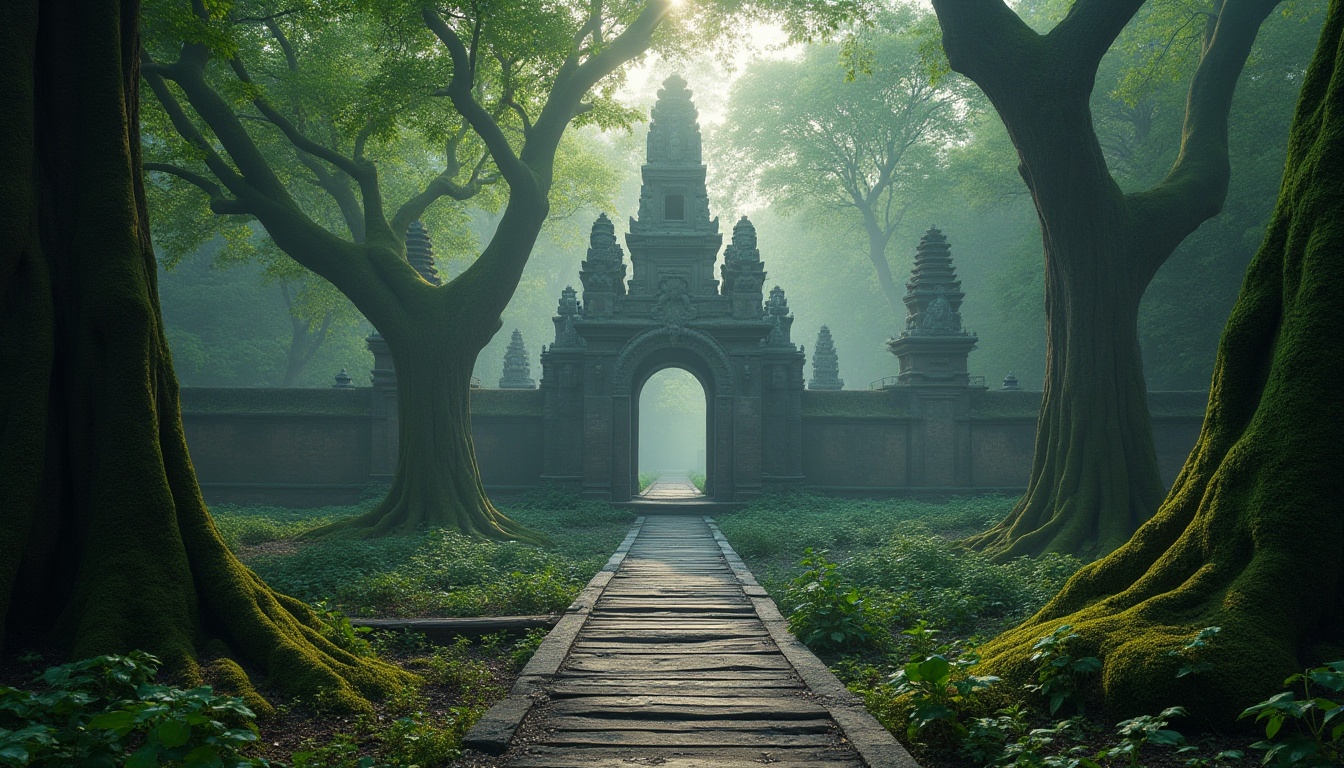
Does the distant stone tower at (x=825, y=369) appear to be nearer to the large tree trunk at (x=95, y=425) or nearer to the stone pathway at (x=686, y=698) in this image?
the stone pathway at (x=686, y=698)

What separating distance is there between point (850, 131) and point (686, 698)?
36.7 m

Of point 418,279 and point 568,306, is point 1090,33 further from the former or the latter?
point 568,306

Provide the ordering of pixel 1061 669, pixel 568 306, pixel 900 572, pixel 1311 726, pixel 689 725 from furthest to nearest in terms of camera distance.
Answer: pixel 568 306 < pixel 900 572 < pixel 689 725 < pixel 1061 669 < pixel 1311 726

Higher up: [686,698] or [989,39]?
[989,39]

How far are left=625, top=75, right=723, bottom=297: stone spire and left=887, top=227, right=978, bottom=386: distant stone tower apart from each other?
5963 mm

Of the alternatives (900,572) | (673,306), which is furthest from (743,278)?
(900,572)

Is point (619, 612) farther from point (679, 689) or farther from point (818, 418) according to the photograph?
point (818, 418)

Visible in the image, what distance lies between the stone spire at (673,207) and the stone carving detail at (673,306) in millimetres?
1574

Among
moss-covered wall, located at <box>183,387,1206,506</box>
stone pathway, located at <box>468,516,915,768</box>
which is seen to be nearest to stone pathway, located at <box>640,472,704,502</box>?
moss-covered wall, located at <box>183,387,1206,506</box>

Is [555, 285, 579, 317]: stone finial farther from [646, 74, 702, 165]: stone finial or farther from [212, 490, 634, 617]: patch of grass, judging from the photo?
[212, 490, 634, 617]: patch of grass

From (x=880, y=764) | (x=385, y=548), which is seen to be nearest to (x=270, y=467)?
(x=385, y=548)

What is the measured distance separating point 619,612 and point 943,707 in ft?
14.4

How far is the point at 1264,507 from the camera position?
14.0 ft

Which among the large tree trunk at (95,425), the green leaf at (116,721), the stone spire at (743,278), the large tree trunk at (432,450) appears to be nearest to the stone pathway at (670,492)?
the stone spire at (743,278)
